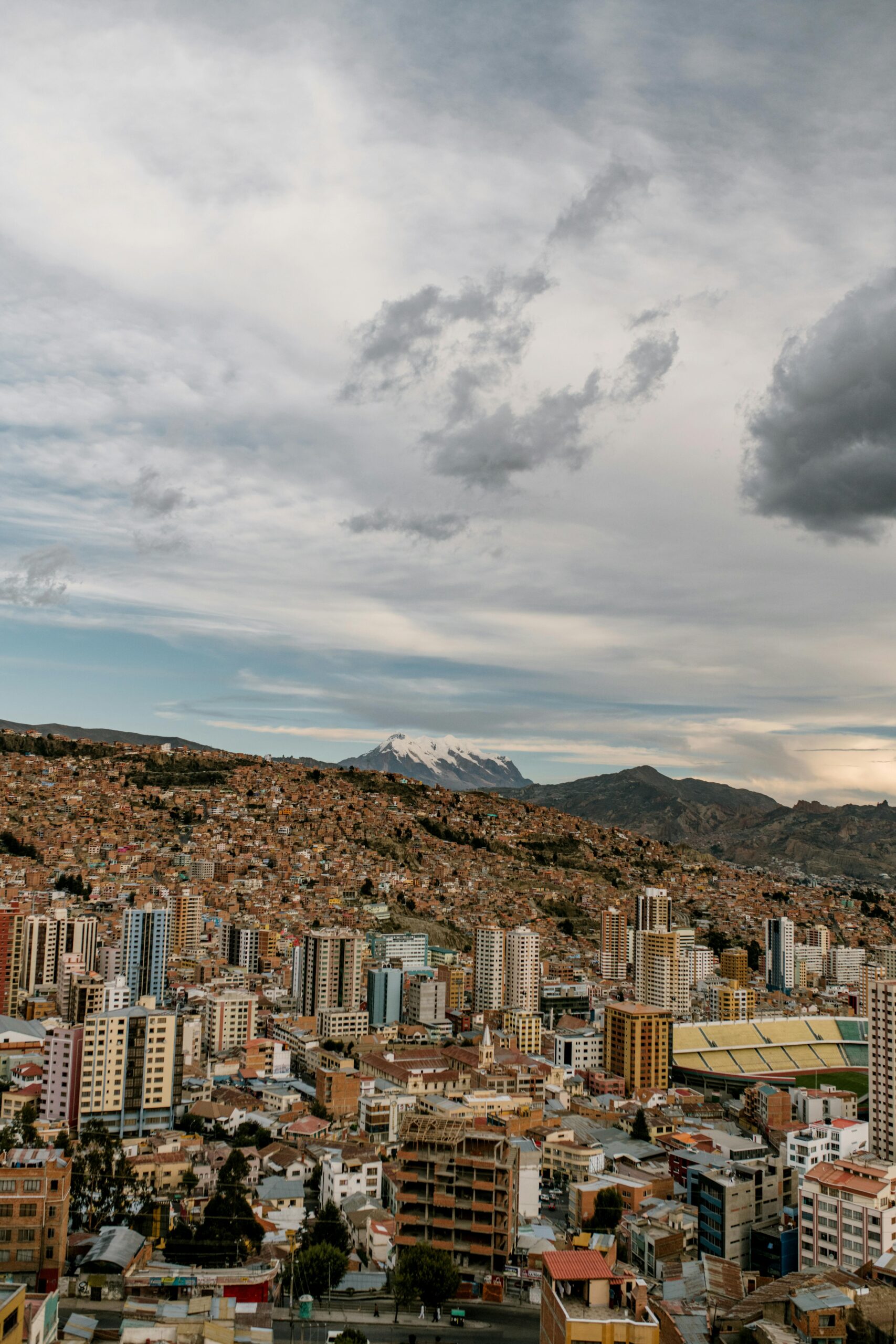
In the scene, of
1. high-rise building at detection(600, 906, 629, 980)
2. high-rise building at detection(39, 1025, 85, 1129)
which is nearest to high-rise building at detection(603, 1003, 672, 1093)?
high-rise building at detection(39, 1025, 85, 1129)

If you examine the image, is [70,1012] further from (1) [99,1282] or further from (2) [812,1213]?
(2) [812,1213]

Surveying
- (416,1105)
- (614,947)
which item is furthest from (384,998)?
(614,947)

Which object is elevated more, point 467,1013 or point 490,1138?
point 490,1138

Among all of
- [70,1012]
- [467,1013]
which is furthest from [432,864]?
[70,1012]

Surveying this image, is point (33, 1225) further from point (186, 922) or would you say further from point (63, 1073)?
point (186, 922)

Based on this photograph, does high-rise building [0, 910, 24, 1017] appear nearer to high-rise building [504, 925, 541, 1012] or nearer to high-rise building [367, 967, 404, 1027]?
high-rise building [367, 967, 404, 1027]

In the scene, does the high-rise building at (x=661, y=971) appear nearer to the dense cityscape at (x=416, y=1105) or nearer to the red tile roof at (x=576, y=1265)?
the dense cityscape at (x=416, y=1105)

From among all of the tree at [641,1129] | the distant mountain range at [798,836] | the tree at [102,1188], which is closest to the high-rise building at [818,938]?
the tree at [641,1129]
